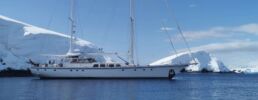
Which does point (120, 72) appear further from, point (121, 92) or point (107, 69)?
point (121, 92)

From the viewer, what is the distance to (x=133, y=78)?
93.4 meters

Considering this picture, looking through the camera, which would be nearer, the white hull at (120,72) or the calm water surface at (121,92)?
the calm water surface at (121,92)

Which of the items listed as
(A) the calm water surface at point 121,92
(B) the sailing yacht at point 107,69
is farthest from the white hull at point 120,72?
(A) the calm water surface at point 121,92

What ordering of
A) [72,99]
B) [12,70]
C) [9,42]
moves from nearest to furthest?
[72,99] < [12,70] < [9,42]

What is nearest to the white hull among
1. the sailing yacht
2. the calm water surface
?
the sailing yacht

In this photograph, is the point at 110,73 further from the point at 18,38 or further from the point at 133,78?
the point at 18,38

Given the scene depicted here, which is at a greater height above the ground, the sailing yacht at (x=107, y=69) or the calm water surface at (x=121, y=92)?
the sailing yacht at (x=107, y=69)

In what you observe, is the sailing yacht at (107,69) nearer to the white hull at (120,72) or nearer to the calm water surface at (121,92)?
the white hull at (120,72)

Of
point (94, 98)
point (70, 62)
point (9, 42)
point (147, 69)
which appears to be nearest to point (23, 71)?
point (9, 42)

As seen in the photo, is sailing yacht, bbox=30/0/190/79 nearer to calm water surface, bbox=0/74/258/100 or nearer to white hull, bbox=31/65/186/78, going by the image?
white hull, bbox=31/65/186/78

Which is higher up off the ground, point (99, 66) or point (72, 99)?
point (99, 66)

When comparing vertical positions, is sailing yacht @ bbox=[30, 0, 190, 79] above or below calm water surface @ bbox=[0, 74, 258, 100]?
above

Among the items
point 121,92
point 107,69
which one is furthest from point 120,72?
point 121,92

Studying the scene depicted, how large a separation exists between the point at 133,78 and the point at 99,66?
757 cm
